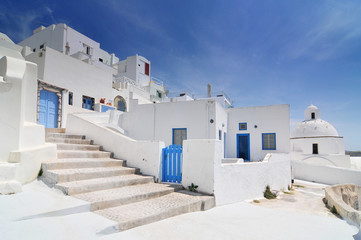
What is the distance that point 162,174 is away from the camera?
6906 mm

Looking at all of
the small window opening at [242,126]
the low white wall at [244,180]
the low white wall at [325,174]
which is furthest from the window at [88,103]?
the low white wall at [325,174]

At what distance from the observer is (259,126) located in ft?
57.4

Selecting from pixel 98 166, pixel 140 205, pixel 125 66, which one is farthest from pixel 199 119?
pixel 125 66

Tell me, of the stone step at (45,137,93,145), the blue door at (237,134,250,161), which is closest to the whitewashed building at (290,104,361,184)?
the blue door at (237,134,250,161)

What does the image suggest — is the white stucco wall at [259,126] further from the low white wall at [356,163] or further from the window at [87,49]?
the low white wall at [356,163]

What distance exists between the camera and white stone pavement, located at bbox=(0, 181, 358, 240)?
315 cm

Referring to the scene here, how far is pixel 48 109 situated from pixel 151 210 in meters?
10.6

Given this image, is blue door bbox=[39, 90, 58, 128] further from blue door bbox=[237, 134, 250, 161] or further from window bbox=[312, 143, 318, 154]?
window bbox=[312, 143, 318, 154]

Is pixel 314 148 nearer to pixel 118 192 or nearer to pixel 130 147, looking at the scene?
pixel 130 147

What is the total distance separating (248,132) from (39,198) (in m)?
16.0

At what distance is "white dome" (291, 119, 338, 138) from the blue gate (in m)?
30.3

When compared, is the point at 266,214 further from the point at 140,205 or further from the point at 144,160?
the point at 144,160

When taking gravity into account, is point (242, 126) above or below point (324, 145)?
above

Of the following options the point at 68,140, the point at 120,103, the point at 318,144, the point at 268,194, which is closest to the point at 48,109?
the point at 68,140
